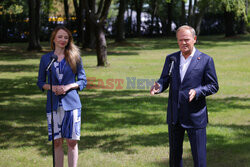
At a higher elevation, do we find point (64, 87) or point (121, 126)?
point (64, 87)

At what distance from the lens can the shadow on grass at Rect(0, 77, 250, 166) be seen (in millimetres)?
7457

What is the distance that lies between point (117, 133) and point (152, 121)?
1.29m

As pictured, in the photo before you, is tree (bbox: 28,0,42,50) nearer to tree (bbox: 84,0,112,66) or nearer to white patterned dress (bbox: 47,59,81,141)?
tree (bbox: 84,0,112,66)

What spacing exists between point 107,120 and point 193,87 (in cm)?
533

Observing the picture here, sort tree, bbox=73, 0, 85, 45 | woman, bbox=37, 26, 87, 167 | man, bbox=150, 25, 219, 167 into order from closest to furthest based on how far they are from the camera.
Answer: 1. man, bbox=150, 25, 219, 167
2. woman, bbox=37, 26, 87, 167
3. tree, bbox=73, 0, 85, 45

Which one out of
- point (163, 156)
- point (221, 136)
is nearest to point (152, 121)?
point (221, 136)

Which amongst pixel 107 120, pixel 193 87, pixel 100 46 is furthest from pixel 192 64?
pixel 100 46

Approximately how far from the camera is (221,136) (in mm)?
7965

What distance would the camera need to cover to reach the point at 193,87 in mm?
4383

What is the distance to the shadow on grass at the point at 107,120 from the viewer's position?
7457 millimetres

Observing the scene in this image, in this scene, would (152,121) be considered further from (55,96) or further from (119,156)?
(55,96)

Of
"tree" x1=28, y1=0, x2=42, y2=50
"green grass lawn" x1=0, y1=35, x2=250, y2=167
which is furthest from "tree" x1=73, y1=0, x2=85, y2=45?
"green grass lawn" x1=0, y1=35, x2=250, y2=167

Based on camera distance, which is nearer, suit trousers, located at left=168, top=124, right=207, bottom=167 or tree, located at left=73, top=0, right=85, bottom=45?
suit trousers, located at left=168, top=124, right=207, bottom=167

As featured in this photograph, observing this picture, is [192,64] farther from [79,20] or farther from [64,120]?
[79,20]
